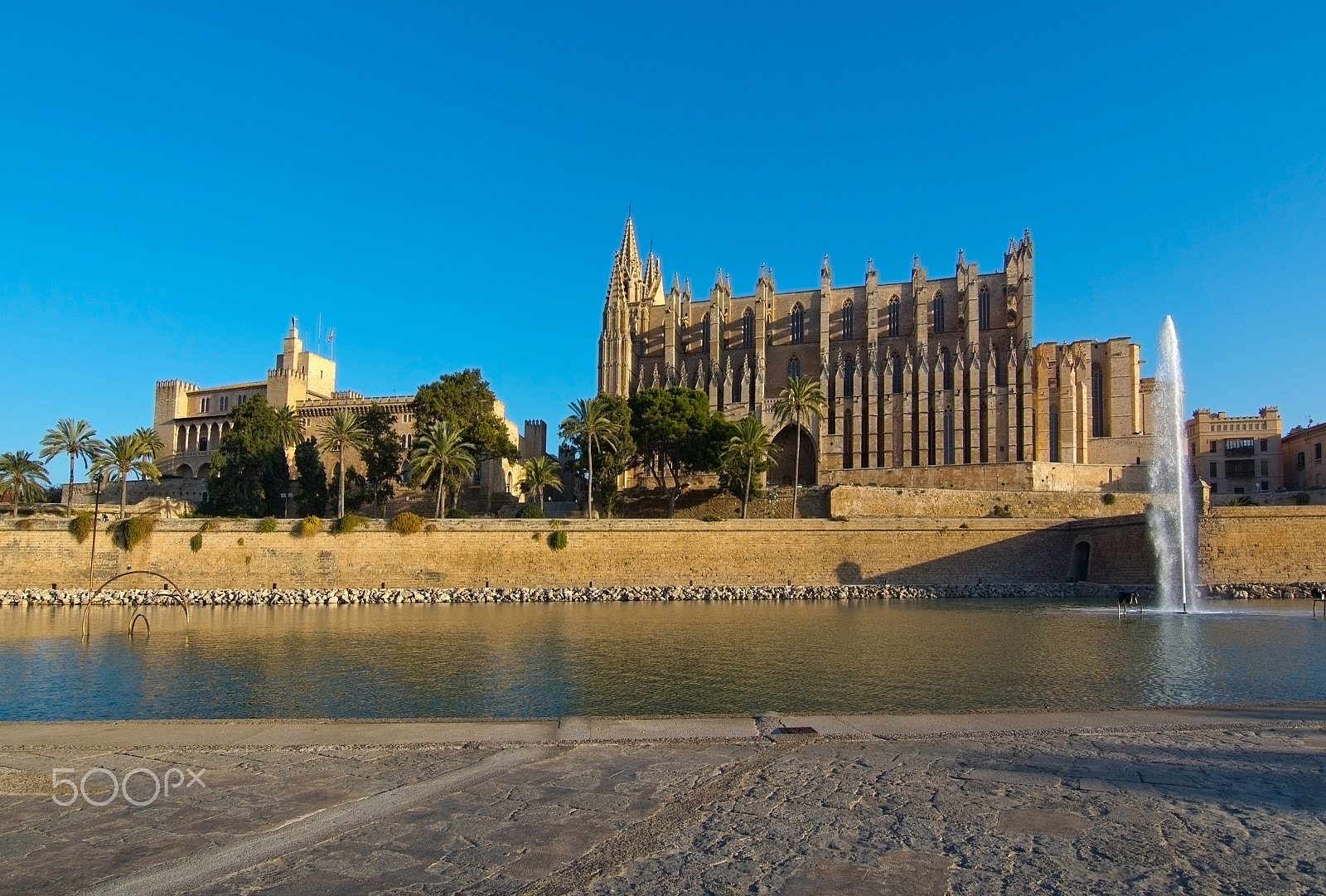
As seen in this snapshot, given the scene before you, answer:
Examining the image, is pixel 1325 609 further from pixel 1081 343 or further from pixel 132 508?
pixel 132 508

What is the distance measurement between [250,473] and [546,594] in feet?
83.7

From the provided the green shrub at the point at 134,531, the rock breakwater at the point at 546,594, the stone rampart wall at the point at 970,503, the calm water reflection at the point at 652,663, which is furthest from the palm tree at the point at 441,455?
the stone rampart wall at the point at 970,503

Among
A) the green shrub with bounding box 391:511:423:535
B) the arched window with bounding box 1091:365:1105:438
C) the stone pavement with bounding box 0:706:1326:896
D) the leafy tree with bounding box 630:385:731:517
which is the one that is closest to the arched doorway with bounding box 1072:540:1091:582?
the leafy tree with bounding box 630:385:731:517

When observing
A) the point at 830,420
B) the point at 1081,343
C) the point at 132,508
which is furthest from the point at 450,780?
the point at 1081,343

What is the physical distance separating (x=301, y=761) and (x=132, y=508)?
50317 mm

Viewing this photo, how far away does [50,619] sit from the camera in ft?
105

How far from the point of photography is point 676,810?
623cm

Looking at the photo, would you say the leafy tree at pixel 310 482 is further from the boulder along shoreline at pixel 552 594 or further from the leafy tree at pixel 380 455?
the boulder along shoreline at pixel 552 594

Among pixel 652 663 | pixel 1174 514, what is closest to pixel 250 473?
pixel 652 663

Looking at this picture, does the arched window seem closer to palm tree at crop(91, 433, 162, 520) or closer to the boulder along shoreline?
the boulder along shoreline

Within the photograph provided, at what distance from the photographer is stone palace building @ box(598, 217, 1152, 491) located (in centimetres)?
6000

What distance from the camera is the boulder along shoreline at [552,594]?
38.7 metres

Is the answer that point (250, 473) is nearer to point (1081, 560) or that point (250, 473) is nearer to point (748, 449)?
point (748, 449)

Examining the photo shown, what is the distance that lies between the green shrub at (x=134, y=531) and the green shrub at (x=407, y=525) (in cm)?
1062
